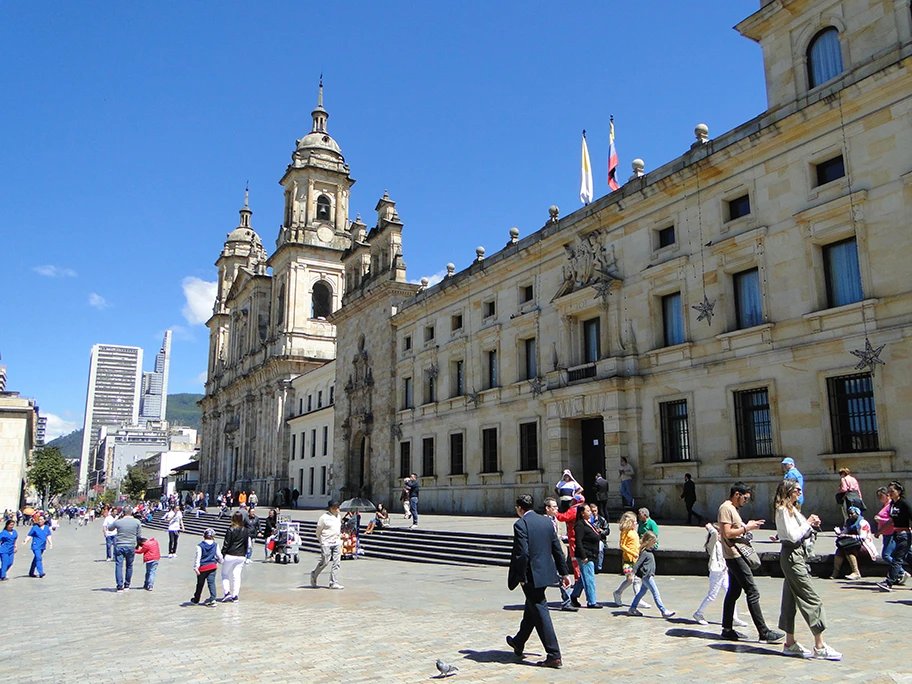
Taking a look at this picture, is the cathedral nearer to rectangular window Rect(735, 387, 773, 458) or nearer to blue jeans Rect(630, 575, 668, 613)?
rectangular window Rect(735, 387, 773, 458)

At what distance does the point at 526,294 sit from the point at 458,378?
6.38 m

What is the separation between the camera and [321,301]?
223ft

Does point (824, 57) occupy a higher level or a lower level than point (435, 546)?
higher

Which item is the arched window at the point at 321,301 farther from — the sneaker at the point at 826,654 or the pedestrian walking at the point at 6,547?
the sneaker at the point at 826,654

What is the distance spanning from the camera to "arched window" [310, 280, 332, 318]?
6726 centimetres

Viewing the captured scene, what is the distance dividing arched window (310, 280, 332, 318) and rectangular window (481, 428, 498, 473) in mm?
37643

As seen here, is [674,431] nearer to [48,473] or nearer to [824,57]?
[824,57]

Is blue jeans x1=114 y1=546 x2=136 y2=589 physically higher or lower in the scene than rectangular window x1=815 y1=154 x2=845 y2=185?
lower

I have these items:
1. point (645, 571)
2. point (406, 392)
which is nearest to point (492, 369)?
point (406, 392)

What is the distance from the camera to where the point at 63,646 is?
9.86m

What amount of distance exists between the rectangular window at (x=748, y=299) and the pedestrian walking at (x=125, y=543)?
16.9 m

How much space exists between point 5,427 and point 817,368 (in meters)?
58.6

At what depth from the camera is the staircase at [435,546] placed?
1977 centimetres

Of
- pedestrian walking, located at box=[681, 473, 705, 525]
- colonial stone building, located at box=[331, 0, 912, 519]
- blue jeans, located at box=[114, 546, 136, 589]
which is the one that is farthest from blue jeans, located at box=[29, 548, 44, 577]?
pedestrian walking, located at box=[681, 473, 705, 525]
